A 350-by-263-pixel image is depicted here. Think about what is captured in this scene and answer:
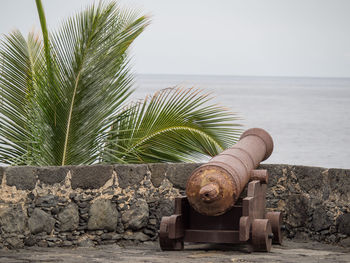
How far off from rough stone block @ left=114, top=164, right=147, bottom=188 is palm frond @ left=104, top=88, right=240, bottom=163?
1.46 m

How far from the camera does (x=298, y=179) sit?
793 centimetres

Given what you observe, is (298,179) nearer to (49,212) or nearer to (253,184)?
(253,184)

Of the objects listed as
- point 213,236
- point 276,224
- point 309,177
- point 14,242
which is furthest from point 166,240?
point 309,177

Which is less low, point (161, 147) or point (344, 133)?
point (344, 133)

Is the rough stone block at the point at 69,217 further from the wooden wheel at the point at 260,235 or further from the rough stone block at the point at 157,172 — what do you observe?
the wooden wheel at the point at 260,235

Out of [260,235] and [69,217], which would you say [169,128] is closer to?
[69,217]

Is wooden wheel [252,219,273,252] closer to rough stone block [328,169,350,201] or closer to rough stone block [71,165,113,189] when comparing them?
rough stone block [328,169,350,201]

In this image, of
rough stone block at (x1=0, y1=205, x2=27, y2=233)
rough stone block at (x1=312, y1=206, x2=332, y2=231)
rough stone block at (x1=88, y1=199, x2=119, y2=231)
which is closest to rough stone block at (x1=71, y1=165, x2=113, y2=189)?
rough stone block at (x1=88, y1=199, x2=119, y2=231)

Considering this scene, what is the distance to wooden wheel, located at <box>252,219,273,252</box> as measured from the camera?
669cm

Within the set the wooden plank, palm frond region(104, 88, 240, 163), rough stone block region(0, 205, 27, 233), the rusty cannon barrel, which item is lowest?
the wooden plank

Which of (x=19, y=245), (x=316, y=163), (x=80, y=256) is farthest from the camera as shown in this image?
(x=316, y=163)

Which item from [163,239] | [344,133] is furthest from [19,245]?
[344,133]

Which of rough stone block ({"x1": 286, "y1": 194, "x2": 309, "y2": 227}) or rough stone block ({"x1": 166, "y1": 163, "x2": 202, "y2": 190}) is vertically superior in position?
rough stone block ({"x1": 166, "y1": 163, "x2": 202, "y2": 190})

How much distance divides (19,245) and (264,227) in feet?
7.65
